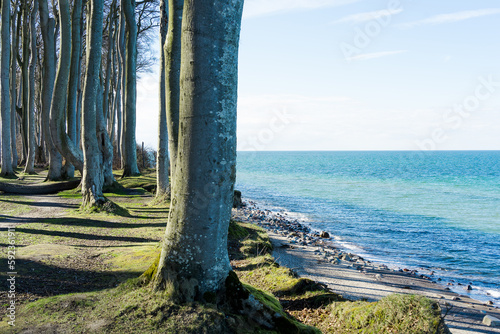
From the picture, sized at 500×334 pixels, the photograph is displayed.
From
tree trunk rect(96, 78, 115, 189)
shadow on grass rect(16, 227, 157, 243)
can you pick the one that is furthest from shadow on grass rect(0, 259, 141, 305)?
tree trunk rect(96, 78, 115, 189)

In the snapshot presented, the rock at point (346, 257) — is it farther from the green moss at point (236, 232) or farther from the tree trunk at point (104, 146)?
the tree trunk at point (104, 146)

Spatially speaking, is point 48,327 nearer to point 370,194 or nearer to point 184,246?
point 184,246

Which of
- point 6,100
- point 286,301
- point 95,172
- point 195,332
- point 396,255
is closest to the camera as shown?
point 195,332

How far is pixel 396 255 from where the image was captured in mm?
13180

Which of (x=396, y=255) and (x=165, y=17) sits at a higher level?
(x=165, y=17)

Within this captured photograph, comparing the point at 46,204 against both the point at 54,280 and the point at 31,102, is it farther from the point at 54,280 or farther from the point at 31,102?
the point at 31,102

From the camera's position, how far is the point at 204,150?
136 inches

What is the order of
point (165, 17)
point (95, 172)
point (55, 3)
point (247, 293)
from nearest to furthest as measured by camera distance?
1. point (247, 293)
2. point (95, 172)
3. point (165, 17)
4. point (55, 3)

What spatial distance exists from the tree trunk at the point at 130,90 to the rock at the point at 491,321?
1606 centimetres

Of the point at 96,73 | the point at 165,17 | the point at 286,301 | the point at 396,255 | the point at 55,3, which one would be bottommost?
the point at 396,255

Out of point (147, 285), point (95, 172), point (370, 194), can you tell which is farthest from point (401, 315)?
point (370, 194)

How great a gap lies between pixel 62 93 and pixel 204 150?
38.4ft

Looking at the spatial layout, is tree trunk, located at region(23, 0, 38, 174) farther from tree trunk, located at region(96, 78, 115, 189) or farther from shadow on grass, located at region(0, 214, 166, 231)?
shadow on grass, located at region(0, 214, 166, 231)

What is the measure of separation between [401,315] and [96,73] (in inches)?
404
